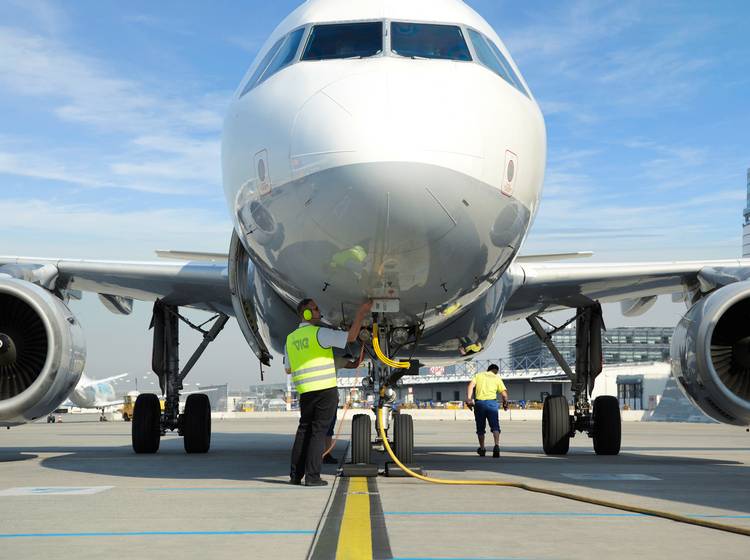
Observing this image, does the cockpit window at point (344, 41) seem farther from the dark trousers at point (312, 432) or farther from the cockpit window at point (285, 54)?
the dark trousers at point (312, 432)

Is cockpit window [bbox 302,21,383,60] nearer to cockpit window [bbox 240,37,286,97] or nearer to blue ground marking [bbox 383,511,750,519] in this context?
cockpit window [bbox 240,37,286,97]

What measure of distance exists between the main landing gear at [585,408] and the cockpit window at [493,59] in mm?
6577

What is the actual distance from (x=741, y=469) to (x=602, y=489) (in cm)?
364

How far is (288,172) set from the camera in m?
6.91

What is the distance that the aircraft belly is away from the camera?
6.65 m

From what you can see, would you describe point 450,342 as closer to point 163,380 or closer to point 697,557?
point 163,380

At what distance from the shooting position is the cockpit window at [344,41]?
24.7 ft

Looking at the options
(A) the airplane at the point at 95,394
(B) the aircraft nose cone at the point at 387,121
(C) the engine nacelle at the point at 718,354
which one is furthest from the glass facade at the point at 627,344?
(B) the aircraft nose cone at the point at 387,121

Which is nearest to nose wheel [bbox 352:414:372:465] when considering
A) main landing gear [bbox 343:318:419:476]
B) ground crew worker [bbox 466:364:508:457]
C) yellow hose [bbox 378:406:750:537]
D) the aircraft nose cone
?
main landing gear [bbox 343:318:419:476]

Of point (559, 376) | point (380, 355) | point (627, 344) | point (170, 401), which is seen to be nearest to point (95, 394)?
point (170, 401)

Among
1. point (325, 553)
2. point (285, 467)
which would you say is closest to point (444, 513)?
point (325, 553)

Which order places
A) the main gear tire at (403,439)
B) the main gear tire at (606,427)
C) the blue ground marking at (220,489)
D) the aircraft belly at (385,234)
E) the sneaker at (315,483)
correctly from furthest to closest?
the main gear tire at (606,427), the main gear tire at (403,439), the sneaker at (315,483), the blue ground marking at (220,489), the aircraft belly at (385,234)

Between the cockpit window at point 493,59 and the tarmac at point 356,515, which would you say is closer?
the tarmac at point 356,515

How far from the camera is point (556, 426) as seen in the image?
13.9 meters
